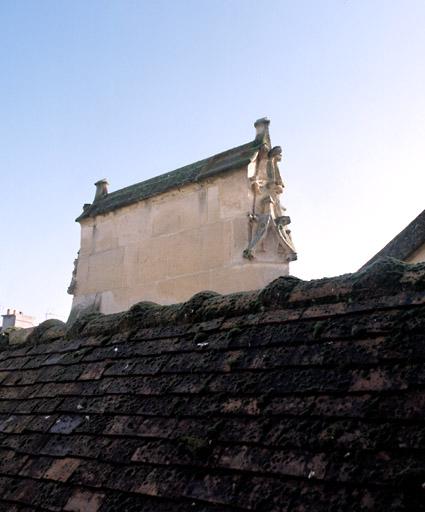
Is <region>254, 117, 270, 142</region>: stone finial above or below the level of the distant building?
below

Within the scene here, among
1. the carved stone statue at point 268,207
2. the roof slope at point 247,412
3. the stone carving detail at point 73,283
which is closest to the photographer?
the roof slope at point 247,412

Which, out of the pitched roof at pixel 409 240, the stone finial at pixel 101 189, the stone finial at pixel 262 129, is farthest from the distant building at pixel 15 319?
the pitched roof at pixel 409 240

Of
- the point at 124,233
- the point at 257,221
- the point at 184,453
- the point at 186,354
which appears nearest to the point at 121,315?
the point at 186,354

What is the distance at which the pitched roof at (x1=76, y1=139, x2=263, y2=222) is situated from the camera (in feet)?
18.8

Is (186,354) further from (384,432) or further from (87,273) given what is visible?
(87,273)

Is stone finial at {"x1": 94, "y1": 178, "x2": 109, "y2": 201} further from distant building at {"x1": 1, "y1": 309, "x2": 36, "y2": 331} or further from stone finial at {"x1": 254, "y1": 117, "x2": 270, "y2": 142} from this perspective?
distant building at {"x1": 1, "y1": 309, "x2": 36, "y2": 331}

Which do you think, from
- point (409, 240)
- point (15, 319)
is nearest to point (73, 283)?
point (409, 240)


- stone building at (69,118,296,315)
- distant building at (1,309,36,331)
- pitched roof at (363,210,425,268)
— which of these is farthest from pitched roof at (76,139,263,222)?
distant building at (1,309,36,331)

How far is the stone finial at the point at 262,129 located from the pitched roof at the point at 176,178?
8 cm

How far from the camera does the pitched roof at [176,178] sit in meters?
5.74

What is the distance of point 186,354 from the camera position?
2.27 metres

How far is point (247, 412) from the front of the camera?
1714mm

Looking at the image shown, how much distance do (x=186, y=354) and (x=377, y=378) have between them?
3.11 feet

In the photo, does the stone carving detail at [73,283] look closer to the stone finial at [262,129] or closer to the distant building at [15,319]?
the stone finial at [262,129]
